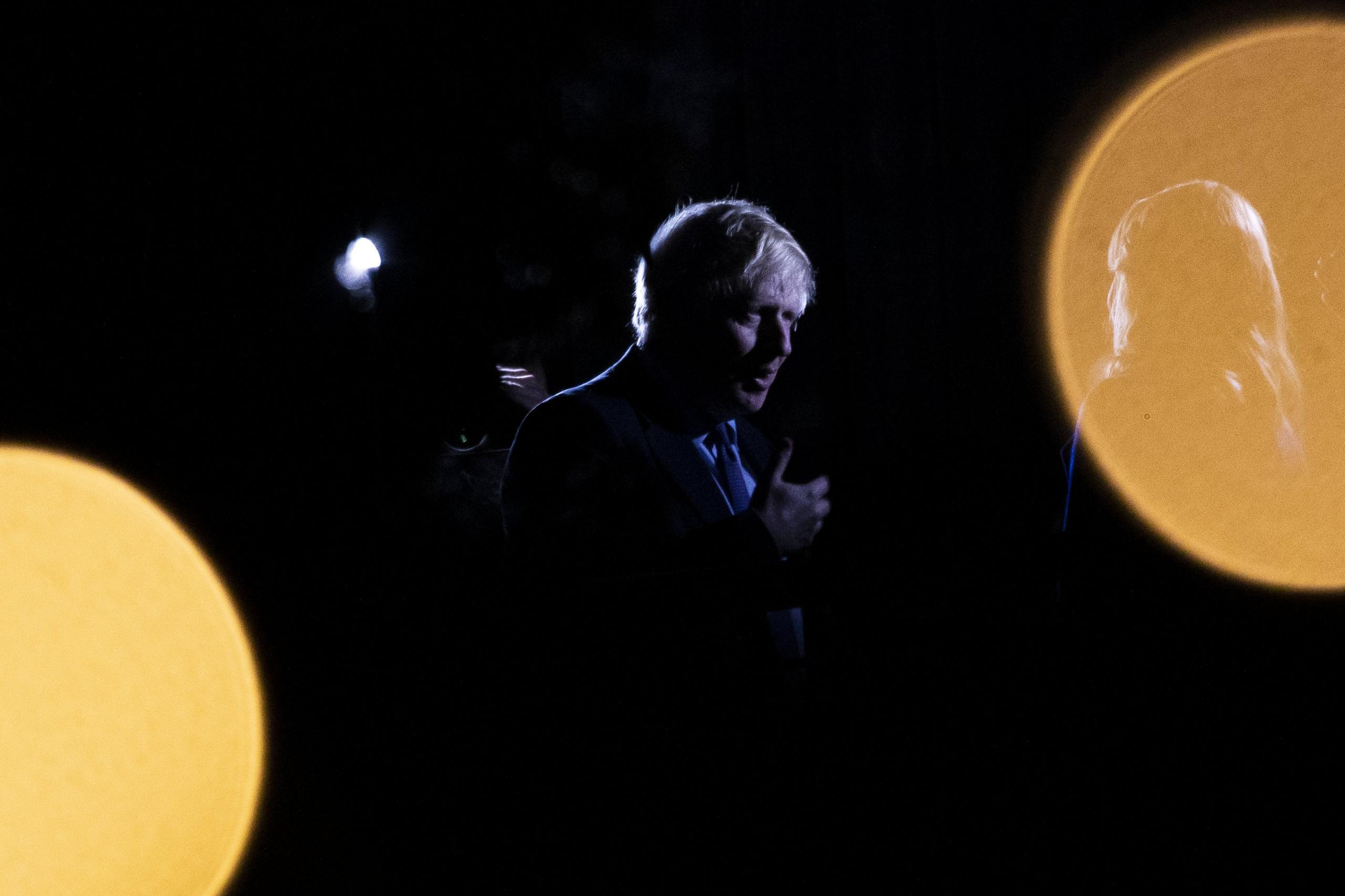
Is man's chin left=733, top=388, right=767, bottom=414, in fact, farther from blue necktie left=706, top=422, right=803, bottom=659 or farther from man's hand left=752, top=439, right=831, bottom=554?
man's hand left=752, top=439, right=831, bottom=554

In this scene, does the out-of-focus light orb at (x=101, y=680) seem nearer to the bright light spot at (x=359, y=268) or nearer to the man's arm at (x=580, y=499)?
the man's arm at (x=580, y=499)

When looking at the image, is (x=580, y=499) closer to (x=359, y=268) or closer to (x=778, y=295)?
(x=778, y=295)

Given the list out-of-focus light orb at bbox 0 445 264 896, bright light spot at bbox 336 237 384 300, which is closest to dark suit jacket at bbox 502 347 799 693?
out-of-focus light orb at bbox 0 445 264 896

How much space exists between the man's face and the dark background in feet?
1.34

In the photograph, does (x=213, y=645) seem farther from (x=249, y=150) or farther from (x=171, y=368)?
(x=249, y=150)

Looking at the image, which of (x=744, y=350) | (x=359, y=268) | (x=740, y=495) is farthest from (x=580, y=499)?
(x=359, y=268)

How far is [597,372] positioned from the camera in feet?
5.91

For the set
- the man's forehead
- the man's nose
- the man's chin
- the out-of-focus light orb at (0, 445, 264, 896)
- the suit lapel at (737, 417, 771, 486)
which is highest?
the man's forehead

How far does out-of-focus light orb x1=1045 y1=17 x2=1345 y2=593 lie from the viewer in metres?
1.49

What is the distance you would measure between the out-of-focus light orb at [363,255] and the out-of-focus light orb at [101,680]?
1.75 ft

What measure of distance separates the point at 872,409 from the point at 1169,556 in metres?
1.40

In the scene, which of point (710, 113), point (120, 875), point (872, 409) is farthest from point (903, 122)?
point (120, 875)

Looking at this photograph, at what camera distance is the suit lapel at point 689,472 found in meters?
1.08

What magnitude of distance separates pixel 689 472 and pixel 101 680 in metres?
0.94
